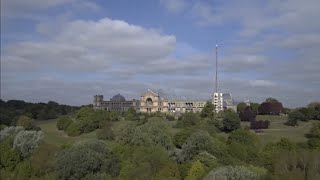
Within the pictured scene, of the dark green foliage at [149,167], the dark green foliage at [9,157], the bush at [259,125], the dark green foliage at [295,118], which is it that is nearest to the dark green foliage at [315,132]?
the bush at [259,125]

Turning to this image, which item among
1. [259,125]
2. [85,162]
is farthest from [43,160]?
[259,125]

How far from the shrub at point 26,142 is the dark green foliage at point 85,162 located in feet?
51.5

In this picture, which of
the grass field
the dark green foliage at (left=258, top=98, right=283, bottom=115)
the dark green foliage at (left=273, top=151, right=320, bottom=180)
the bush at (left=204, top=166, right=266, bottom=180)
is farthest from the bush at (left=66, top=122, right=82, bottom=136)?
the bush at (left=204, top=166, right=266, bottom=180)

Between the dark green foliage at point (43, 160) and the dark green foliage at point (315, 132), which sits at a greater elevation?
the dark green foliage at point (315, 132)

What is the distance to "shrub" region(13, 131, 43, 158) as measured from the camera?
6456cm

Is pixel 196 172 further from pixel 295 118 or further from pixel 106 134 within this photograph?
pixel 295 118

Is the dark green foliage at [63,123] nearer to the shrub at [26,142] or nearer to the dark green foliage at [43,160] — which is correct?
the shrub at [26,142]

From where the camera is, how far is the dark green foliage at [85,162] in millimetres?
47469

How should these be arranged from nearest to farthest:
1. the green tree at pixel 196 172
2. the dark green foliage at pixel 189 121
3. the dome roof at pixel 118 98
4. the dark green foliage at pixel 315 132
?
1. the green tree at pixel 196 172
2. the dark green foliage at pixel 315 132
3. the dark green foliage at pixel 189 121
4. the dome roof at pixel 118 98

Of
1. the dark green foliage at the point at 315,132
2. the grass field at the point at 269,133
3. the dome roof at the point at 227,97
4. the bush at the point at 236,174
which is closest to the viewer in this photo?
the bush at the point at 236,174

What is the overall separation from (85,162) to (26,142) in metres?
21.0

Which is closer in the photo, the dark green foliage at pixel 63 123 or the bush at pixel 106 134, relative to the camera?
the bush at pixel 106 134

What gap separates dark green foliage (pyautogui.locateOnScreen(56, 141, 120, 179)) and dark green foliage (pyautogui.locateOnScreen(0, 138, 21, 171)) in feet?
43.1

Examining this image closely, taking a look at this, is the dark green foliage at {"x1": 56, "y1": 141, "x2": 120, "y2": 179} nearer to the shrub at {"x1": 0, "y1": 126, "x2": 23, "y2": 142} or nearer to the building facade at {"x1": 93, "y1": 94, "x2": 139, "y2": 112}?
the shrub at {"x1": 0, "y1": 126, "x2": 23, "y2": 142}
